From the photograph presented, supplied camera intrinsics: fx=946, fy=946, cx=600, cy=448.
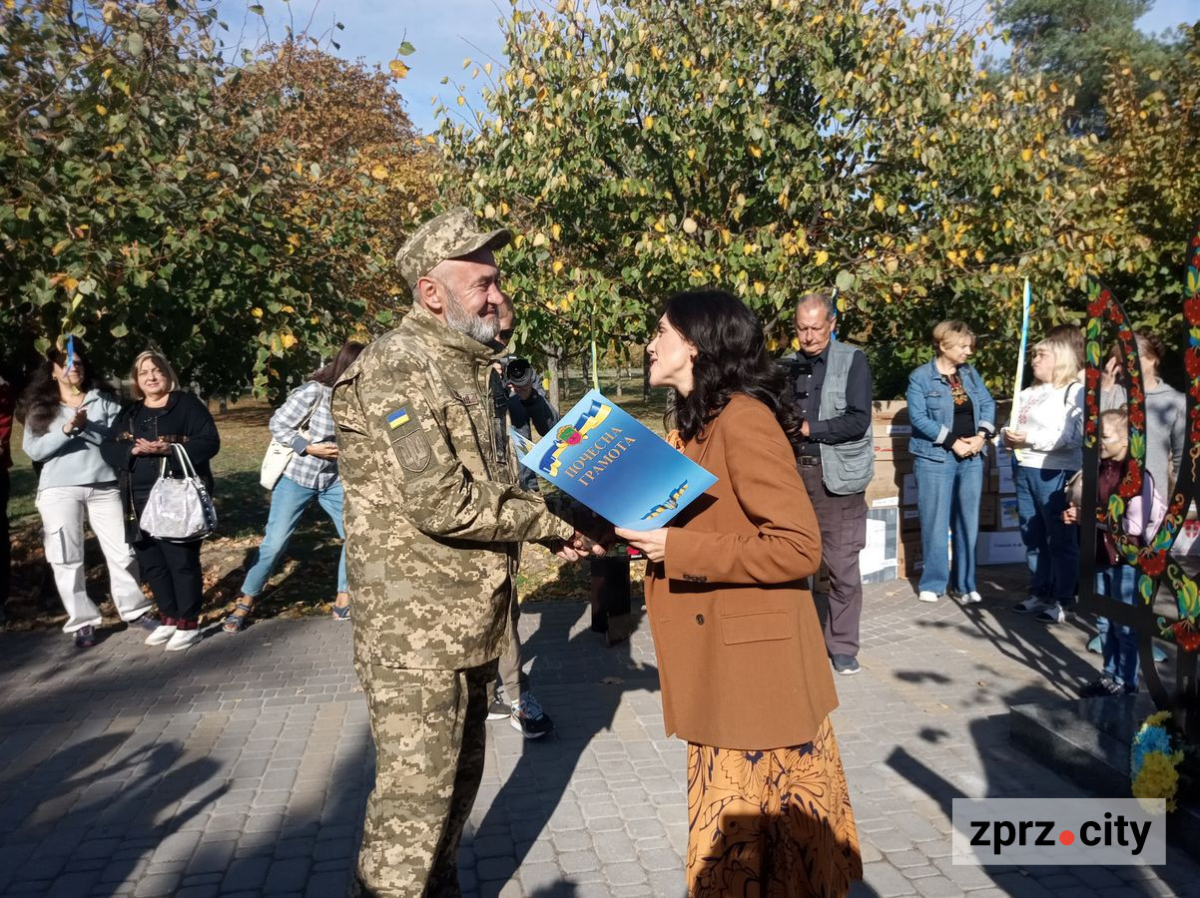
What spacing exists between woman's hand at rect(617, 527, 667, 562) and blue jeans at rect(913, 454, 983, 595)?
5.24 metres

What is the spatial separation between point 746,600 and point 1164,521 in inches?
87.7

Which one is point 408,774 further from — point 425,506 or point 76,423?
point 76,423

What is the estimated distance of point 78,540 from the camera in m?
6.65

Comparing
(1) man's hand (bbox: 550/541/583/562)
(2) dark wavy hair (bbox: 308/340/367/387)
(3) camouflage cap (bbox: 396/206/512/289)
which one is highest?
(3) camouflage cap (bbox: 396/206/512/289)

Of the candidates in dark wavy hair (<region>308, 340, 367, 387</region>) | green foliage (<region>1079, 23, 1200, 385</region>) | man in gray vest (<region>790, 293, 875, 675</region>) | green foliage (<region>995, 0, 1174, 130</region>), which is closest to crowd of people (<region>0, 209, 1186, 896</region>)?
man in gray vest (<region>790, 293, 875, 675</region>)

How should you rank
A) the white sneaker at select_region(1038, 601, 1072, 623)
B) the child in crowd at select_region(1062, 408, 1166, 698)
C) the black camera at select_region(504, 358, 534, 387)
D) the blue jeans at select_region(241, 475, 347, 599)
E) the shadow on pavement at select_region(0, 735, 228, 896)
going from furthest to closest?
1. the blue jeans at select_region(241, 475, 347, 599)
2. the white sneaker at select_region(1038, 601, 1072, 623)
3. the black camera at select_region(504, 358, 534, 387)
4. the child in crowd at select_region(1062, 408, 1166, 698)
5. the shadow on pavement at select_region(0, 735, 228, 896)

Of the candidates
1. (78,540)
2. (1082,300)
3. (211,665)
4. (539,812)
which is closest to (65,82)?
(78,540)

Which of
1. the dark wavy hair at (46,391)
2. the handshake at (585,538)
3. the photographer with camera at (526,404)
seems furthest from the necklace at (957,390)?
the dark wavy hair at (46,391)

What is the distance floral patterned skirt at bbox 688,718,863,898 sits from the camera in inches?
101

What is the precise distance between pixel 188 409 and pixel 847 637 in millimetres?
4742

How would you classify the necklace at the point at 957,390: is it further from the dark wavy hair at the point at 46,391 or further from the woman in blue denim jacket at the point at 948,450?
the dark wavy hair at the point at 46,391

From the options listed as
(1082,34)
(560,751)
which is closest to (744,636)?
(560,751)

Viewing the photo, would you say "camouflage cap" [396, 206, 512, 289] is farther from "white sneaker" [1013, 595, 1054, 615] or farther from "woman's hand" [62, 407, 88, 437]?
"white sneaker" [1013, 595, 1054, 615]

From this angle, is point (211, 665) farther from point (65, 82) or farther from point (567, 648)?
point (65, 82)
